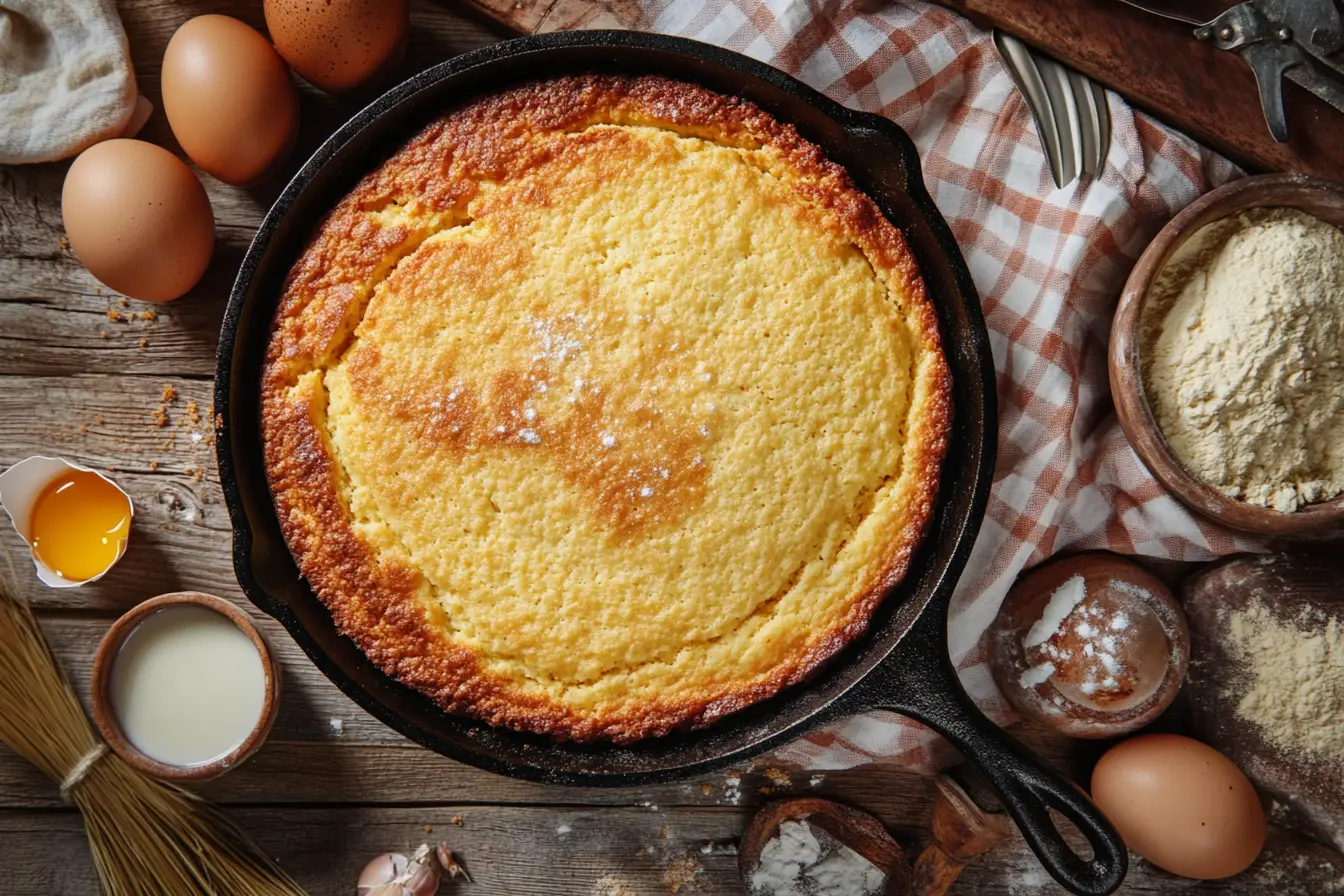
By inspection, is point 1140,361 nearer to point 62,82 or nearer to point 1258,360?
point 1258,360

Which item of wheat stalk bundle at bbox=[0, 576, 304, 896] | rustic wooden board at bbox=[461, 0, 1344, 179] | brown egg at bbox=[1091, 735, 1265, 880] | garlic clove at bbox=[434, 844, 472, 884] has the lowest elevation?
wheat stalk bundle at bbox=[0, 576, 304, 896]

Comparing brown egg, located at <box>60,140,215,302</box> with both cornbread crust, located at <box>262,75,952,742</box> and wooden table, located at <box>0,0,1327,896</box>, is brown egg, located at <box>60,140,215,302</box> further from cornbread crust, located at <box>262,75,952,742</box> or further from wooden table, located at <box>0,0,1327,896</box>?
cornbread crust, located at <box>262,75,952,742</box>

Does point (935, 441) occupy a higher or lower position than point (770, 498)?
higher

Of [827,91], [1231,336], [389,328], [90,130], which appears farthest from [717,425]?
[90,130]

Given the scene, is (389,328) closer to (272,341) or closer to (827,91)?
(272,341)

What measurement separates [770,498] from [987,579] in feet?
2.08

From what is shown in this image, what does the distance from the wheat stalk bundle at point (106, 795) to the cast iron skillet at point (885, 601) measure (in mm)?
785

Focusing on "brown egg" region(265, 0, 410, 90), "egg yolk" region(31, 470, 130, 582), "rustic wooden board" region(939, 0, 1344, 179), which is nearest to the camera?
"brown egg" region(265, 0, 410, 90)

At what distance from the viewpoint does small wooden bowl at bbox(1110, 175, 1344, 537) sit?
198 centimetres

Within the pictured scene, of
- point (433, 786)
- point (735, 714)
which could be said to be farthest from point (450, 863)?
point (735, 714)

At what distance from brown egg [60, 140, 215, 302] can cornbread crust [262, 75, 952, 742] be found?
0.34 m

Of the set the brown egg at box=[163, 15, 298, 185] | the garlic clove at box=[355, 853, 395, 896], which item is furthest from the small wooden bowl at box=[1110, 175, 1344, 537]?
the garlic clove at box=[355, 853, 395, 896]

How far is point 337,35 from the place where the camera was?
193cm

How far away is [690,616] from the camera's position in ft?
6.08
